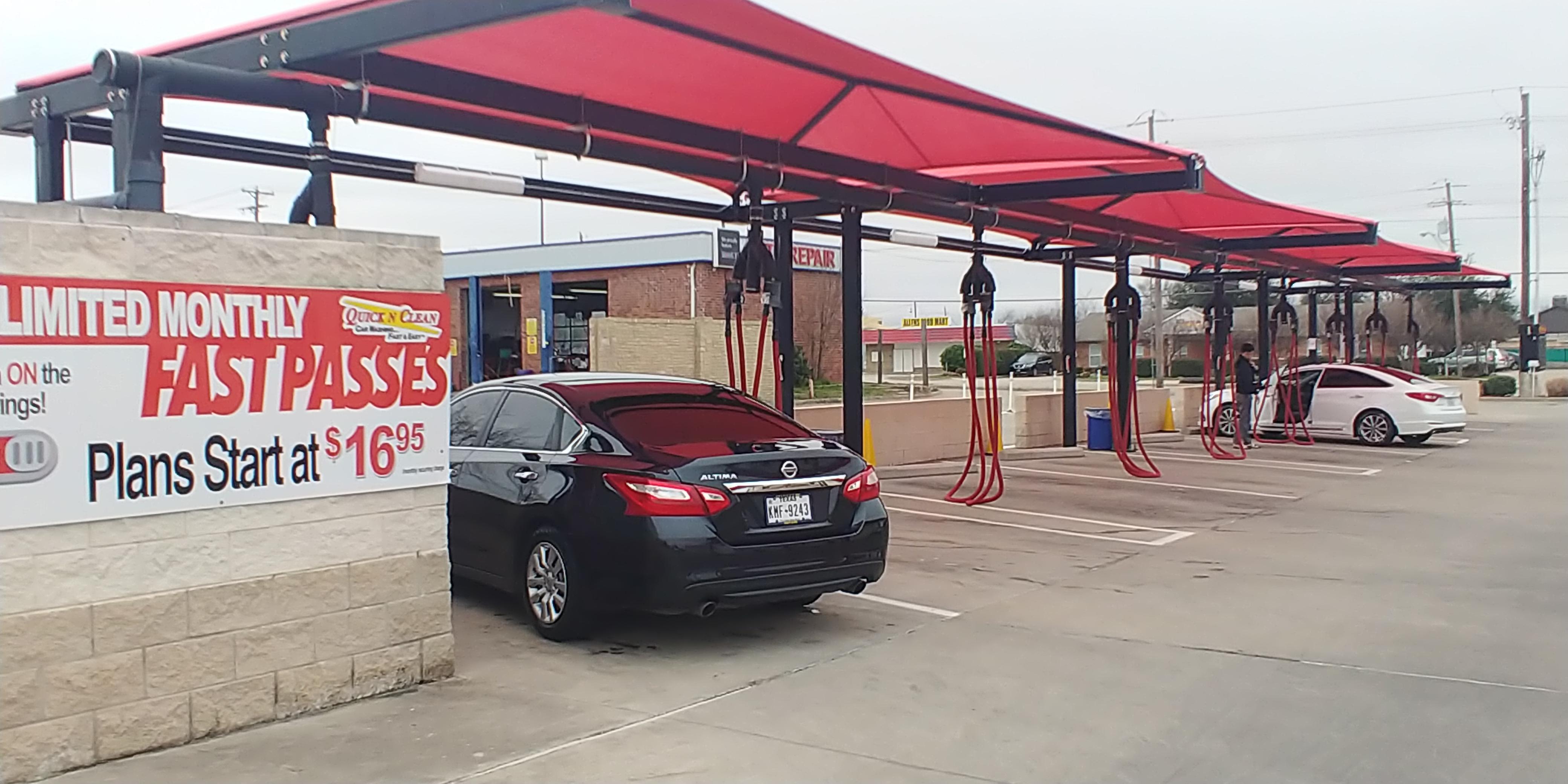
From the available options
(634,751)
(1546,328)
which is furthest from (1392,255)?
(1546,328)

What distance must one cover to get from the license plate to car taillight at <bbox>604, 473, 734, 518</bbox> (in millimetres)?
257

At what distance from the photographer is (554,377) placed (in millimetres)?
8078

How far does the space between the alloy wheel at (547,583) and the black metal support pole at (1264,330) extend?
18.4m

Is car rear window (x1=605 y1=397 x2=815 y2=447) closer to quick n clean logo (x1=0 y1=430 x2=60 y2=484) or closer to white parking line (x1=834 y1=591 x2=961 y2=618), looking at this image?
white parking line (x1=834 y1=591 x2=961 y2=618)

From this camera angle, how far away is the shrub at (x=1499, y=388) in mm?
43375

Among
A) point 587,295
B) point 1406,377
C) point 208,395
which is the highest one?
point 587,295

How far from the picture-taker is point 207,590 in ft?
17.3

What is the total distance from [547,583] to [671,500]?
111 centimetres

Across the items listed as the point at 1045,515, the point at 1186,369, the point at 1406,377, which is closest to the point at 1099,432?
the point at 1406,377

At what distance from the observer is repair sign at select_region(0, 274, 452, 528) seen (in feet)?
15.6

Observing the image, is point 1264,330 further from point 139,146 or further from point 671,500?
point 139,146

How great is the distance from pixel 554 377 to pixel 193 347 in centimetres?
303

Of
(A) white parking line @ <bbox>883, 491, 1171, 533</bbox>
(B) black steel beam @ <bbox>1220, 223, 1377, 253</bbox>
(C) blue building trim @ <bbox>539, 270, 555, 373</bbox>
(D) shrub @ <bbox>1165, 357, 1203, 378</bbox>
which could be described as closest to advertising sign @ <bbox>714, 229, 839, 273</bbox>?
(C) blue building trim @ <bbox>539, 270, 555, 373</bbox>

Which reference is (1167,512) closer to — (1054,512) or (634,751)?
(1054,512)
